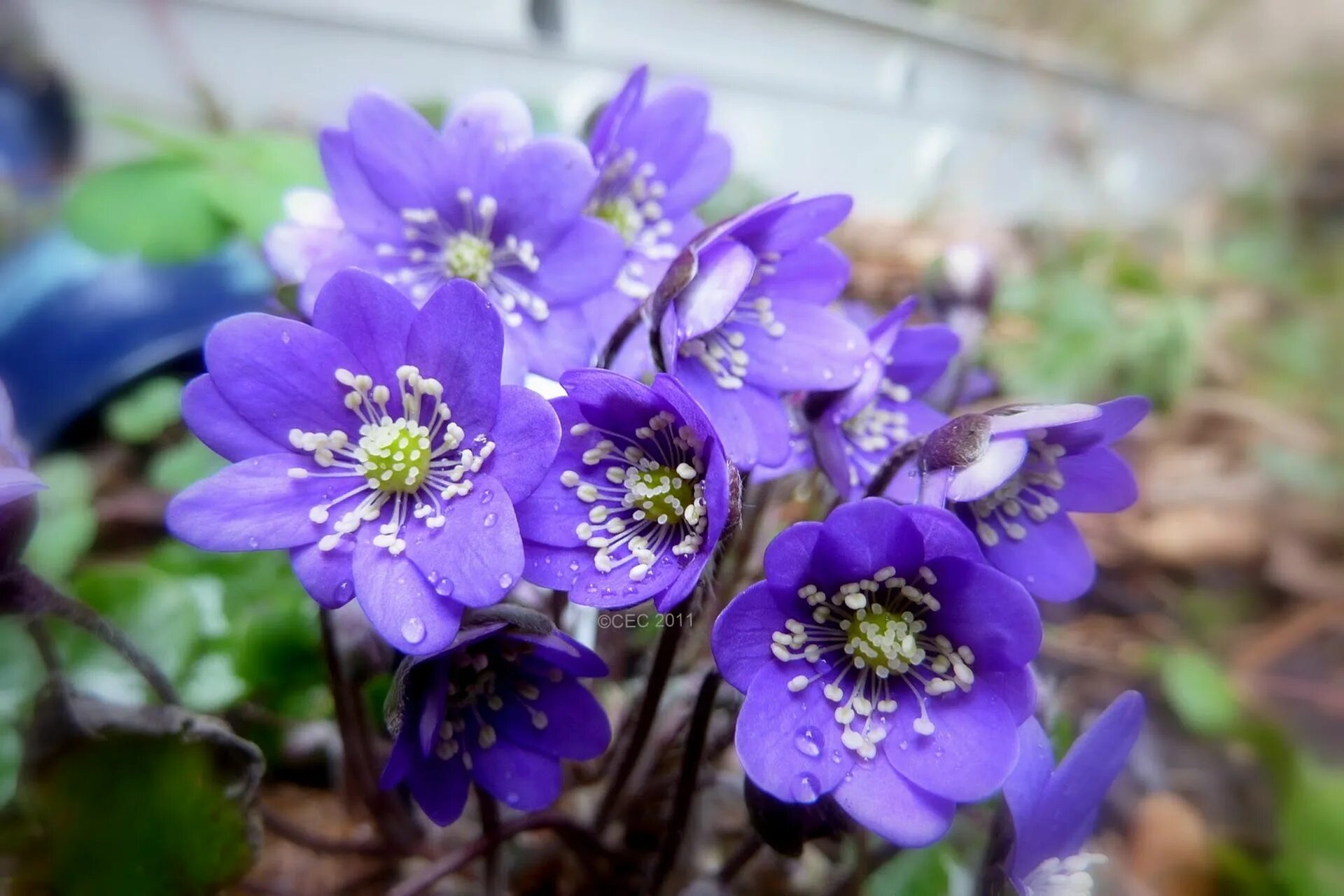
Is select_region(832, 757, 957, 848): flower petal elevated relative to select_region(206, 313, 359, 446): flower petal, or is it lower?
lower

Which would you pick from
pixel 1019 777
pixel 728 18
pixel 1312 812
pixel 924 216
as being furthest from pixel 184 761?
pixel 924 216

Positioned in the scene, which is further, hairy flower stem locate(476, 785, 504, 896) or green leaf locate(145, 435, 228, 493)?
green leaf locate(145, 435, 228, 493)

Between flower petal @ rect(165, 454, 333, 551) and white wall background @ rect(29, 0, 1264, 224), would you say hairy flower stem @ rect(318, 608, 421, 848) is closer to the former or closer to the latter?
flower petal @ rect(165, 454, 333, 551)

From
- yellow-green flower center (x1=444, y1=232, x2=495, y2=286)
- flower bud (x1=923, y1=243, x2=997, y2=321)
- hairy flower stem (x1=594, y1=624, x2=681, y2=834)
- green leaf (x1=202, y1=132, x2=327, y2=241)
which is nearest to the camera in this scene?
hairy flower stem (x1=594, y1=624, x2=681, y2=834)

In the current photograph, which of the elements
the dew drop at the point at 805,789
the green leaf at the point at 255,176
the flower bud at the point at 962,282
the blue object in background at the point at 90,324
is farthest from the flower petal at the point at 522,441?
the blue object in background at the point at 90,324

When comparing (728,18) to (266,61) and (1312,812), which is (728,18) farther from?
(1312,812)

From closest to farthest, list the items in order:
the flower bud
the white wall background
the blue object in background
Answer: the flower bud < the blue object in background < the white wall background

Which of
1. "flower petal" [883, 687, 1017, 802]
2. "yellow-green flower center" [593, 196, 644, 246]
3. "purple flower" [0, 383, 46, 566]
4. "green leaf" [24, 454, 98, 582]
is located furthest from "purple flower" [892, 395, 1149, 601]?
"green leaf" [24, 454, 98, 582]
